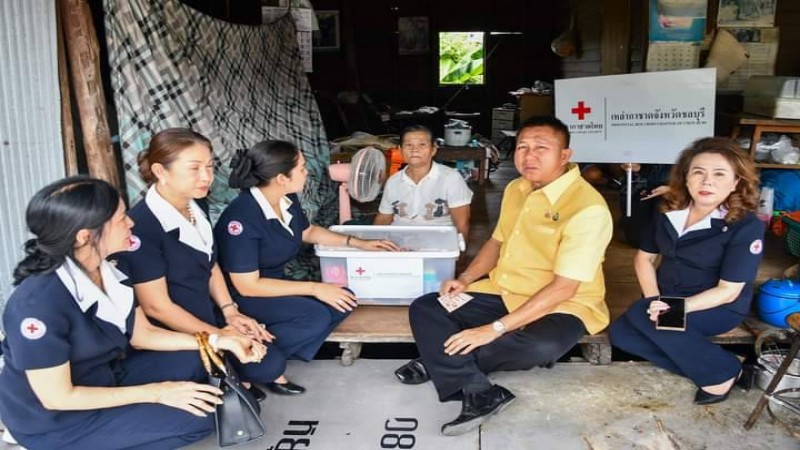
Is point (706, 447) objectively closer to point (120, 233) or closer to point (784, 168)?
point (120, 233)

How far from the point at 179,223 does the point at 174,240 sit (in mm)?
62

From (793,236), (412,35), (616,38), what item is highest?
(412,35)

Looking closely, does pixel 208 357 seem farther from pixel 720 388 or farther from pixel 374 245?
pixel 720 388

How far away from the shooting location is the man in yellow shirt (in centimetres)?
240

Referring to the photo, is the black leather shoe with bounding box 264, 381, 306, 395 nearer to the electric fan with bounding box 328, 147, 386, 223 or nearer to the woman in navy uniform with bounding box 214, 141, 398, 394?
the woman in navy uniform with bounding box 214, 141, 398, 394

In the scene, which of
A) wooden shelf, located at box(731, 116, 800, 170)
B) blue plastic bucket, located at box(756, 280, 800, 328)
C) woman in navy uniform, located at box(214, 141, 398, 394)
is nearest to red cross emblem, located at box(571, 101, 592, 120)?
wooden shelf, located at box(731, 116, 800, 170)

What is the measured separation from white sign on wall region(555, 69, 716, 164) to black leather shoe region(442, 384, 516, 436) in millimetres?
2271

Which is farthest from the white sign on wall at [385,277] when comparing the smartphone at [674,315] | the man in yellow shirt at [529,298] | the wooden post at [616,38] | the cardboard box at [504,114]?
the cardboard box at [504,114]

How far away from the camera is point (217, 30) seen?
4.07 metres

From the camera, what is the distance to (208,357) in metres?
A: 2.15

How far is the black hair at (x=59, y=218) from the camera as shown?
1745 mm

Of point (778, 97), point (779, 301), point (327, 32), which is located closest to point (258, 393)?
point (779, 301)

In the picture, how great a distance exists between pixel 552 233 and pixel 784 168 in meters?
2.88

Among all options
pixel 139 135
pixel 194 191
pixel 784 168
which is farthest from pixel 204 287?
pixel 784 168
